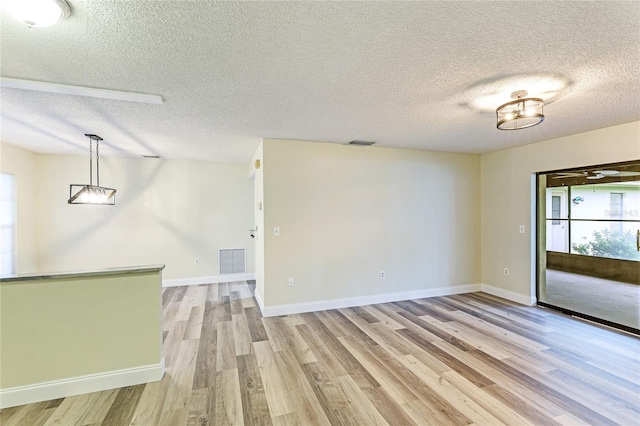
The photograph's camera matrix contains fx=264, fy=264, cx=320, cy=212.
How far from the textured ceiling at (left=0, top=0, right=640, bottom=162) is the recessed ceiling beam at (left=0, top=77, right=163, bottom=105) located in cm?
8

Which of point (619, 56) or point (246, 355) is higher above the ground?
point (619, 56)

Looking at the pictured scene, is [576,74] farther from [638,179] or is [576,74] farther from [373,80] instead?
[638,179]

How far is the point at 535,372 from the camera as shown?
2379mm

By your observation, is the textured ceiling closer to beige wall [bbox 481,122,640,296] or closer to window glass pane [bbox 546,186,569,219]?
beige wall [bbox 481,122,640,296]

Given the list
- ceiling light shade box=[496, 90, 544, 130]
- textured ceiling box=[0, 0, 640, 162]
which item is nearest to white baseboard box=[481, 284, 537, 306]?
textured ceiling box=[0, 0, 640, 162]

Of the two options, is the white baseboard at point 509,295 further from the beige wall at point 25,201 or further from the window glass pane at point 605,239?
the beige wall at point 25,201

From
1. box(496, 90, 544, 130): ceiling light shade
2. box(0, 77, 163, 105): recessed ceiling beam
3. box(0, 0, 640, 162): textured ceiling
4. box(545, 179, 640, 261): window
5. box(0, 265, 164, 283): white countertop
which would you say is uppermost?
box(0, 0, 640, 162): textured ceiling

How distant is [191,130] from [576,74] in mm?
3882

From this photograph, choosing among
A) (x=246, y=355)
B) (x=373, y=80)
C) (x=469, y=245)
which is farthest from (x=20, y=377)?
(x=469, y=245)

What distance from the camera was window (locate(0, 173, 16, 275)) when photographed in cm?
416

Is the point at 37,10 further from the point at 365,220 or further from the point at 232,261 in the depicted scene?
the point at 232,261

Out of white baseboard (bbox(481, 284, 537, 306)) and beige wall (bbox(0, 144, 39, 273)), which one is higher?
beige wall (bbox(0, 144, 39, 273))

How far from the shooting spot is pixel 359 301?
13.8ft

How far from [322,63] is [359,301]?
346cm
